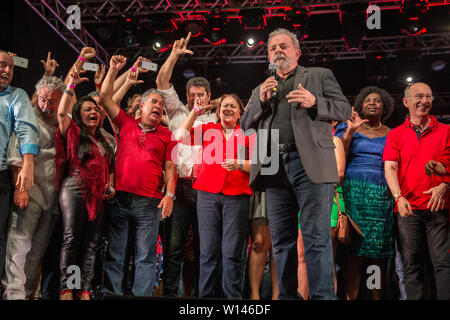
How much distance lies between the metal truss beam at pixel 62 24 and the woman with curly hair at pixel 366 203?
509 cm

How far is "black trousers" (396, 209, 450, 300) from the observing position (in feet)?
9.42

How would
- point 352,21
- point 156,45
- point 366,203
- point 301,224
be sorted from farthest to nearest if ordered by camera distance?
point 156,45
point 352,21
point 366,203
point 301,224

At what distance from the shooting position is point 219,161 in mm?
3264

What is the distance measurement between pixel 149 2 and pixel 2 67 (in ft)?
16.0

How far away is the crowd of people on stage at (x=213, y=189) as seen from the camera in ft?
8.46

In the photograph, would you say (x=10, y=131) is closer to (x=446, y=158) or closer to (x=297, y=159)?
(x=297, y=159)

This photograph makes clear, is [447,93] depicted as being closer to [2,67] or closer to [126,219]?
[126,219]

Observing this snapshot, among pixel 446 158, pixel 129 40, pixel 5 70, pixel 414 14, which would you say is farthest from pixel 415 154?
pixel 129 40

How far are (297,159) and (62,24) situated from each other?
5.89m

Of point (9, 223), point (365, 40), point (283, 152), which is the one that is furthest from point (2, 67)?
point (365, 40)

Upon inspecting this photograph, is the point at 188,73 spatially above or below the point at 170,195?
above

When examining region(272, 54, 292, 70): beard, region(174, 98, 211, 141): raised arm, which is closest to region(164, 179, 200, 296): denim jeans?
region(174, 98, 211, 141): raised arm

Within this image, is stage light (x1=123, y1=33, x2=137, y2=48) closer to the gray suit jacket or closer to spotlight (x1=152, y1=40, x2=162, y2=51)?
spotlight (x1=152, y1=40, x2=162, y2=51)

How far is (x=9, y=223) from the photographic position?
2.96 metres
